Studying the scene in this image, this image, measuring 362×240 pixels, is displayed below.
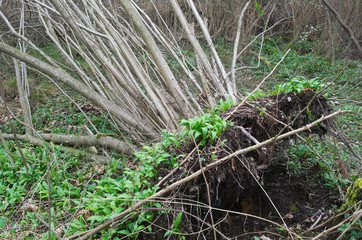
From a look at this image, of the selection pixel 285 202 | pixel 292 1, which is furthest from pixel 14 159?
pixel 292 1

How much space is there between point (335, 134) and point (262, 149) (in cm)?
100

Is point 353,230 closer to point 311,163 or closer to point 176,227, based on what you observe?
point 311,163

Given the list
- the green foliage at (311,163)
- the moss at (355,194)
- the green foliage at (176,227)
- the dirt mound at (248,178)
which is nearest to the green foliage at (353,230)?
the moss at (355,194)

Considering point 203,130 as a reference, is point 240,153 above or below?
below

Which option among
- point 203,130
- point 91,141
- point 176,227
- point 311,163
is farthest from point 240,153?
point 91,141

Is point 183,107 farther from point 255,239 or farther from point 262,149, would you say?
point 255,239

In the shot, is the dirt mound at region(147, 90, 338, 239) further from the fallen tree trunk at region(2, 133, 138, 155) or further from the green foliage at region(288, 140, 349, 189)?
the fallen tree trunk at region(2, 133, 138, 155)

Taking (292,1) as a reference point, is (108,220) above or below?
above

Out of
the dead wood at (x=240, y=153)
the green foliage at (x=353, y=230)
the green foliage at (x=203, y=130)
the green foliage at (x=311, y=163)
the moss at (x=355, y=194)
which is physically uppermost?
the green foliage at (x=203, y=130)

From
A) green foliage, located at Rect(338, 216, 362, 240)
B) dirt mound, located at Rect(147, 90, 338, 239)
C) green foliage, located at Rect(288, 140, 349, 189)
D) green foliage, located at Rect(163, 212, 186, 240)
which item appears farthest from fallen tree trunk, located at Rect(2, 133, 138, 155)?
green foliage, located at Rect(338, 216, 362, 240)

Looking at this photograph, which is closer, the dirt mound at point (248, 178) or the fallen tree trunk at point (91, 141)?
the dirt mound at point (248, 178)

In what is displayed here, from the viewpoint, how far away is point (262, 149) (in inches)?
111

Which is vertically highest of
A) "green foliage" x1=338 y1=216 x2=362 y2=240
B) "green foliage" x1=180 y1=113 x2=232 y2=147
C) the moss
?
"green foliage" x1=180 y1=113 x2=232 y2=147

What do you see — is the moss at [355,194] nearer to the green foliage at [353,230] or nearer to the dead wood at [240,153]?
the green foliage at [353,230]
